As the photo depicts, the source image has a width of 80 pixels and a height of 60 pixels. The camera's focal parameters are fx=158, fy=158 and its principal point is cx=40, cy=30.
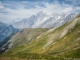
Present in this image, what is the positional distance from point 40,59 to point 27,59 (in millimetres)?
5790

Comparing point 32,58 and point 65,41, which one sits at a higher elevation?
point 32,58

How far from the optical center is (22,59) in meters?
68.3

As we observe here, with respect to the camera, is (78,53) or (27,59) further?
(78,53)

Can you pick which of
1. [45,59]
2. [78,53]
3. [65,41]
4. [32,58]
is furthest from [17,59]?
[65,41]

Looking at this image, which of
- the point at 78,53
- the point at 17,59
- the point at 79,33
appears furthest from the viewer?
the point at 79,33

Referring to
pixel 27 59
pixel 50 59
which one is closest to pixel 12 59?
pixel 27 59

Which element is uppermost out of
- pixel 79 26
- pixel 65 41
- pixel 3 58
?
pixel 3 58

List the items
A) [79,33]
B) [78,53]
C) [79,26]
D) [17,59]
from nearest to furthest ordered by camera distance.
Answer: [17,59]
[78,53]
[79,33]
[79,26]

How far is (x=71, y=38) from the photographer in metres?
177

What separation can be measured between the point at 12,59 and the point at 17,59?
85.7 inches

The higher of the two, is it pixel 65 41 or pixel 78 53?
pixel 78 53

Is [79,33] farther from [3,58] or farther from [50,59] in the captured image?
[3,58]

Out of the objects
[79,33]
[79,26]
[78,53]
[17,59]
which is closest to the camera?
[17,59]

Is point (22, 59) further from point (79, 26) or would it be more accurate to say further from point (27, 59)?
point (79, 26)
